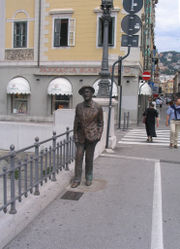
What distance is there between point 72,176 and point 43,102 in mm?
15472

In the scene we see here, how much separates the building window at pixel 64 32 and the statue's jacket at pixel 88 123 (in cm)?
1579

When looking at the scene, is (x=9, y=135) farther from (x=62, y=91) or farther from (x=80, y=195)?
(x=62, y=91)

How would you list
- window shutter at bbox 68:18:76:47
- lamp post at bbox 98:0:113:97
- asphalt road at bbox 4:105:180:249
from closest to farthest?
asphalt road at bbox 4:105:180:249 < lamp post at bbox 98:0:113:97 < window shutter at bbox 68:18:76:47

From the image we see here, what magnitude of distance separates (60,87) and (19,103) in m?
3.86

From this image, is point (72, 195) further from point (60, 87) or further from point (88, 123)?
point (60, 87)

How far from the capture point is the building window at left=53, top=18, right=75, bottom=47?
65.9 feet

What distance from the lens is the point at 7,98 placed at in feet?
71.9

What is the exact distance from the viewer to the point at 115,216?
4.38 metres

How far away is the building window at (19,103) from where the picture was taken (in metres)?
21.7

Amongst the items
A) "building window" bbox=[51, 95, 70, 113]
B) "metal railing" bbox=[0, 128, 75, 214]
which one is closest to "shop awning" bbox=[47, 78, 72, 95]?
"building window" bbox=[51, 95, 70, 113]


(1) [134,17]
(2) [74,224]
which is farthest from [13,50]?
(2) [74,224]

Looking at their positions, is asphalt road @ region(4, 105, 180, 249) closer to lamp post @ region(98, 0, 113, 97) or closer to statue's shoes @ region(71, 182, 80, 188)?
statue's shoes @ region(71, 182, 80, 188)

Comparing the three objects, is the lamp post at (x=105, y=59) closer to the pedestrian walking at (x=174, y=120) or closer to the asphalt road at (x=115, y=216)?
the pedestrian walking at (x=174, y=120)

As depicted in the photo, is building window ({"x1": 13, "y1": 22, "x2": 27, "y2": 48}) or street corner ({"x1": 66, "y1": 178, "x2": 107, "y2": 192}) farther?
building window ({"x1": 13, "y1": 22, "x2": 27, "y2": 48})
